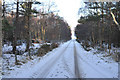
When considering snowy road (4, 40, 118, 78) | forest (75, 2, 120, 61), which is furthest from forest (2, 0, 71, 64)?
forest (75, 2, 120, 61)

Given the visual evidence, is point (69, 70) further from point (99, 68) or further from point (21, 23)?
point (21, 23)

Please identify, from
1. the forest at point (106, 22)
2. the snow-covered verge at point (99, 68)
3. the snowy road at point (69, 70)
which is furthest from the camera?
the forest at point (106, 22)

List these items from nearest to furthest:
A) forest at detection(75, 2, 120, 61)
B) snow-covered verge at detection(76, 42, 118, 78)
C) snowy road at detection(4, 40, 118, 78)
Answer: snow-covered verge at detection(76, 42, 118, 78)
snowy road at detection(4, 40, 118, 78)
forest at detection(75, 2, 120, 61)

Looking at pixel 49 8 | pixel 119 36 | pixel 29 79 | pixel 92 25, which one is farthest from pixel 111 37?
pixel 29 79

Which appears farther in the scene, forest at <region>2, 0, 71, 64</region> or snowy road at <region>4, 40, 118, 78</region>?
forest at <region>2, 0, 71, 64</region>

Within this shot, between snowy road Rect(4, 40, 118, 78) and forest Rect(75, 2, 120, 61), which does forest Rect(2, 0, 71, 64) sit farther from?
forest Rect(75, 2, 120, 61)

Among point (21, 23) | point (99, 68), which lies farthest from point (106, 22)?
point (21, 23)

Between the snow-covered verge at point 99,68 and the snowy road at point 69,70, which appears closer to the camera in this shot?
the snow-covered verge at point 99,68

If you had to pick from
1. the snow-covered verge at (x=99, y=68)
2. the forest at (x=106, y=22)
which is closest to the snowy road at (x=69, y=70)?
the snow-covered verge at (x=99, y=68)

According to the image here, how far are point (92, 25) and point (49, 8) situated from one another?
12.1 m

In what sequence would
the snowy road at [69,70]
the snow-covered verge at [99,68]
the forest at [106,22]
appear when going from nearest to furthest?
the snow-covered verge at [99,68], the snowy road at [69,70], the forest at [106,22]

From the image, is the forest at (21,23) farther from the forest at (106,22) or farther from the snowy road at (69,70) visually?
the forest at (106,22)

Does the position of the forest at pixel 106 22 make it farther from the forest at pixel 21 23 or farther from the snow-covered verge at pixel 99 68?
the forest at pixel 21 23

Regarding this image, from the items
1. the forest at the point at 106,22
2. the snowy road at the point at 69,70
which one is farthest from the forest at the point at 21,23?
the forest at the point at 106,22
